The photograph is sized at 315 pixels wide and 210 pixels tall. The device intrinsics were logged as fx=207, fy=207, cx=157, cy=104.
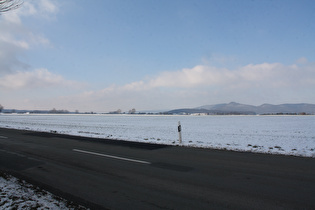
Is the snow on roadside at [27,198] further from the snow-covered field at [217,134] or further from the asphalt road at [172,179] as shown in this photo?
the snow-covered field at [217,134]

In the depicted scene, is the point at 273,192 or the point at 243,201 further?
the point at 273,192

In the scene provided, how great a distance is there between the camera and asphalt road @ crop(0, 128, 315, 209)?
3846mm

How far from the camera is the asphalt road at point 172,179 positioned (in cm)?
385

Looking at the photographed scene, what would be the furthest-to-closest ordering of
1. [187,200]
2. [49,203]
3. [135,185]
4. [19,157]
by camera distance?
[19,157] < [135,185] < [187,200] < [49,203]

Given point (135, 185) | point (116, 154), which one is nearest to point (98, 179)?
point (135, 185)

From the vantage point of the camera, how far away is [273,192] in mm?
4203

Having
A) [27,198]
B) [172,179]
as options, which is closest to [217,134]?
[172,179]

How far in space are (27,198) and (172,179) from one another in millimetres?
3076

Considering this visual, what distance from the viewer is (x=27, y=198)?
3.80 m

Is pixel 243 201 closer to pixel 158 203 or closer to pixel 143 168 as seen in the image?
pixel 158 203

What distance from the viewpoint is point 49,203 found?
3.62m

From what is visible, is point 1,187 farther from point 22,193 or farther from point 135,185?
point 135,185

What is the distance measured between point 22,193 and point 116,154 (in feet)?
14.0

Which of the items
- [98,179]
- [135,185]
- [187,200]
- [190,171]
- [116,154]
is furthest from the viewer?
[116,154]
